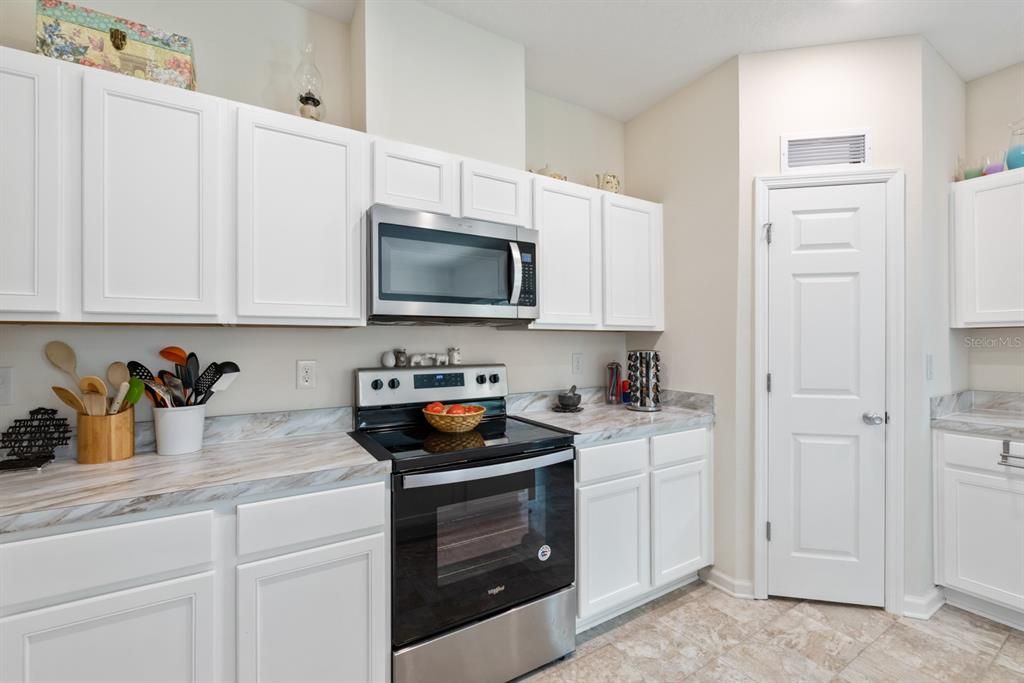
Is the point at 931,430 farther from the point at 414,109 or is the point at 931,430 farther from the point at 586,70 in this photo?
the point at 414,109

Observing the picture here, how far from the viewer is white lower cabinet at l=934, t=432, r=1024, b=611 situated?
2.11m

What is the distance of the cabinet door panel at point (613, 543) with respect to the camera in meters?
2.05

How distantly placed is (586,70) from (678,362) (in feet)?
5.92

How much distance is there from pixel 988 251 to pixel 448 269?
2.77 m

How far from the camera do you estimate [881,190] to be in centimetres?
228

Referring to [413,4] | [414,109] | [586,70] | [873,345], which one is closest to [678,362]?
[873,345]

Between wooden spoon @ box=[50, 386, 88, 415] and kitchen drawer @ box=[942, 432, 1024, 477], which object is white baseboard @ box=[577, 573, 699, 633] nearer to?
kitchen drawer @ box=[942, 432, 1024, 477]

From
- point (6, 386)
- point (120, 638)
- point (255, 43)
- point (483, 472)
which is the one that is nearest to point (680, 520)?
point (483, 472)

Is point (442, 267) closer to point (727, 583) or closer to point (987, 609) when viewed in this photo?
point (727, 583)

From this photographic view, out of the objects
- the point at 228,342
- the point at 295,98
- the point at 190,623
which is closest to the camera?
the point at 190,623

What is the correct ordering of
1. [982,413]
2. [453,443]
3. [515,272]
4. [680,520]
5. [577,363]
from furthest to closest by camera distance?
[577,363], [982,413], [680,520], [515,272], [453,443]

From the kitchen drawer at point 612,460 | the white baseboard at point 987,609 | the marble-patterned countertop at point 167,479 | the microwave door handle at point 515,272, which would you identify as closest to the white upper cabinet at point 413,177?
the microwave door handle at point 515,272

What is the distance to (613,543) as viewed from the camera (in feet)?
7.05

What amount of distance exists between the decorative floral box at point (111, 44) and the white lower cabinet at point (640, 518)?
85.1 inches
